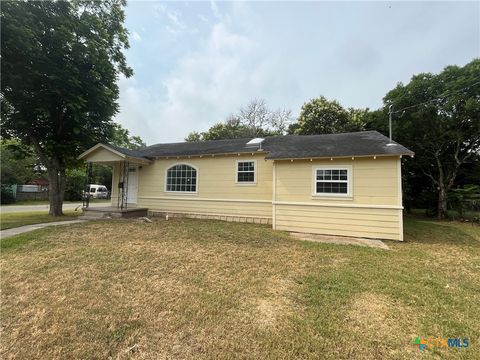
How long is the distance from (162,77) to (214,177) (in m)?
9.83

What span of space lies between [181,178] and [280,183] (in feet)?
18.4

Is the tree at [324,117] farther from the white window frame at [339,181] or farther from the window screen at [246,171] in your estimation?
the white window frame at [339,181]

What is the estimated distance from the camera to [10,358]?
232cm

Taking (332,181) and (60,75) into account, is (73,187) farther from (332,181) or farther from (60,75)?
(332,181)

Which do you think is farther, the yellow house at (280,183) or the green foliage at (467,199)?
the green foliage at (467,199)

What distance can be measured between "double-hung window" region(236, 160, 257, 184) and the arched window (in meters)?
2.40

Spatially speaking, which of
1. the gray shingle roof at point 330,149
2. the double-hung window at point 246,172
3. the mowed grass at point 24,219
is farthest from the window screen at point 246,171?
the mowed grass at point 24,219

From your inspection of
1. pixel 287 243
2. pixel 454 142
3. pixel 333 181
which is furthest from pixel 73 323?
pixel 454 142

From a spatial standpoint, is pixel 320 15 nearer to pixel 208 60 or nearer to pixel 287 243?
pixel 208 60

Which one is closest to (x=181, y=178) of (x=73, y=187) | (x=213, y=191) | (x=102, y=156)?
(x=213, y=191)

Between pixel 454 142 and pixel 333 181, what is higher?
pixel 454 142

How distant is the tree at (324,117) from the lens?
20.9m

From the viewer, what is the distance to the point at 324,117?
2170 cm

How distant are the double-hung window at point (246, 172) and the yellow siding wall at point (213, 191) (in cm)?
19
